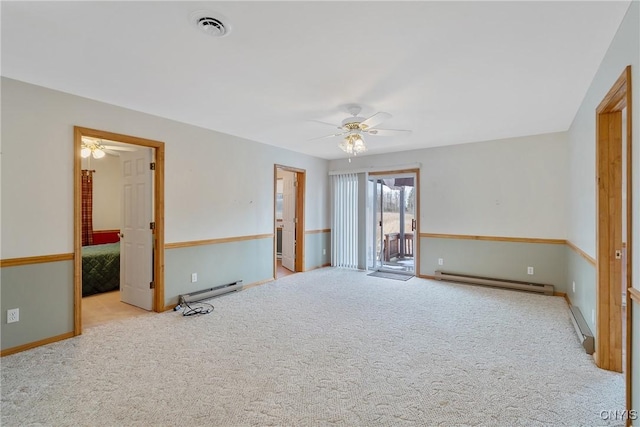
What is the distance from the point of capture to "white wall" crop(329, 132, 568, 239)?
4.50 meters

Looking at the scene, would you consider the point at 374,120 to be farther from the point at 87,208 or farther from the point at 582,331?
the point at 87,208

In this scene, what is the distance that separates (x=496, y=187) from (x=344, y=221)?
117 inches

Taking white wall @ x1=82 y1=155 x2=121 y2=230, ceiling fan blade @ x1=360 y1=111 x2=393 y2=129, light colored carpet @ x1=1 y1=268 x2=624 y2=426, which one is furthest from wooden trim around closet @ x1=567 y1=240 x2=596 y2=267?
white wall @ x1=82 y1=155 x2=121 y2=230

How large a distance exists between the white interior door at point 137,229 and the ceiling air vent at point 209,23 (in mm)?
2442

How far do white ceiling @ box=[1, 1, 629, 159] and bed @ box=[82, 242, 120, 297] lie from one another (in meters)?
2.60

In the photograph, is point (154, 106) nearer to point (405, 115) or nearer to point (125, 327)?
point (125, 327)

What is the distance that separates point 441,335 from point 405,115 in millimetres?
2534

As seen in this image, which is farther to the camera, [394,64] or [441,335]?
[441,335]

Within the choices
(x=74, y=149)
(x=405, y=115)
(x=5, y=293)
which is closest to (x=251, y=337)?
(x=5, y=293)

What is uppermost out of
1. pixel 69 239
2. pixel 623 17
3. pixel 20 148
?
pixel 623 17

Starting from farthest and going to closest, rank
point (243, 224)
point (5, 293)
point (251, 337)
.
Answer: point (243, 224) → point (251, 337) → point (5, 293)

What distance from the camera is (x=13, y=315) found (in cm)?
269

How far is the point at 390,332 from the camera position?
10.2ft

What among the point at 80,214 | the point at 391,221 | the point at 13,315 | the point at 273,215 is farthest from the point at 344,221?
the point at 13,315
